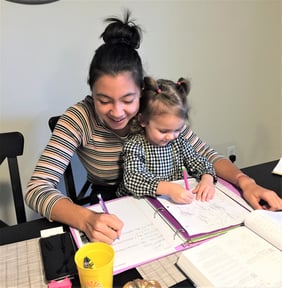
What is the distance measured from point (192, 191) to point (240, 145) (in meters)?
1.44

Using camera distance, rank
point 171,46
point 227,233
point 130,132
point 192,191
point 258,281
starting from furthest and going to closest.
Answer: point 171,46 → point 130,132 → point 192,191 → point 227,233 → point 258,281

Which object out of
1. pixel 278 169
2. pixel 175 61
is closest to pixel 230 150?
pixel 175 61

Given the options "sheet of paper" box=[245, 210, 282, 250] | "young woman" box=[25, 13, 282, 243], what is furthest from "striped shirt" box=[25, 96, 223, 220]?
"sheet of paper" box=[245, 210, 282, 250]

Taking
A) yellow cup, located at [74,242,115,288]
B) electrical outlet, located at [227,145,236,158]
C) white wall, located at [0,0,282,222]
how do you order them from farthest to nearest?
electrical outlet, located at [227,145,236,158] → white wall, located at [0,0,282,222] → yellow cup, located at [74,242,115,288]

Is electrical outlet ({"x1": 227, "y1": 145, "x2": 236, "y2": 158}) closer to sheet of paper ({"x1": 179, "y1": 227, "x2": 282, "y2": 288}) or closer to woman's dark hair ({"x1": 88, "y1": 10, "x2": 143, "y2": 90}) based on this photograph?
woman's dark hair ({"x1": 88, "y1": 10, "x2": 143, "y2": 90})

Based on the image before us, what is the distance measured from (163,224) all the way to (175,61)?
125 centimetres

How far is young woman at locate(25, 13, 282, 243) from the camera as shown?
3.17ft

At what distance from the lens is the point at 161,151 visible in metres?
1.17

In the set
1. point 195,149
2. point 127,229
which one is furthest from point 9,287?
point 195,149

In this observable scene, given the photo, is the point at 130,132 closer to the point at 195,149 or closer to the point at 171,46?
the point at 195,149

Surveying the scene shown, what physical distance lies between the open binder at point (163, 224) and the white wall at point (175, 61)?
0.88 m

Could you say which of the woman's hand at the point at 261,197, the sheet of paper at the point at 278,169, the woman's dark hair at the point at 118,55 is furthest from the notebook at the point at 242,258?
the woman's dark hair at the point at 118,55

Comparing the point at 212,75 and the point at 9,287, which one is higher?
the point at 212,75

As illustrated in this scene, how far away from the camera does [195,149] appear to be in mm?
1292
